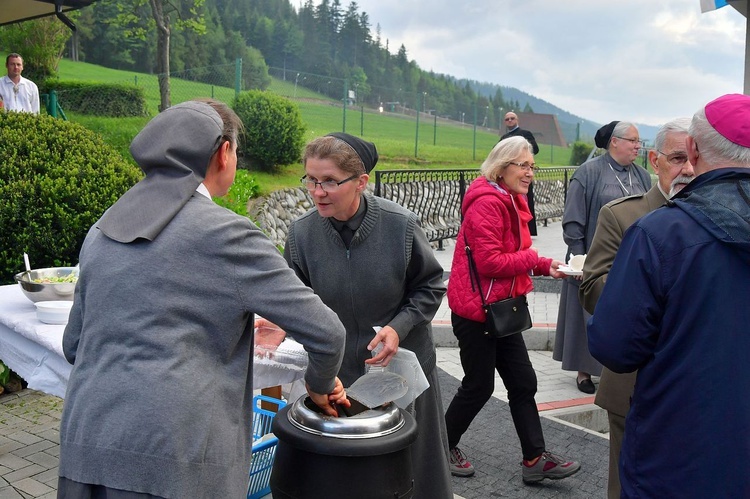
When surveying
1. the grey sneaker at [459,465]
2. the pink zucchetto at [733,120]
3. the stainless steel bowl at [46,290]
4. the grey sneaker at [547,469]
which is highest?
the pink zucchetto at [733,120]

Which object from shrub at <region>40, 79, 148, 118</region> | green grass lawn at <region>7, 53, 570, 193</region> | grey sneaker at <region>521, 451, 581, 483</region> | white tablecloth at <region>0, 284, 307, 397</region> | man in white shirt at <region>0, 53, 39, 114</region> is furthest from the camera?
shrub at <region>40, 79, 148, 118</region>

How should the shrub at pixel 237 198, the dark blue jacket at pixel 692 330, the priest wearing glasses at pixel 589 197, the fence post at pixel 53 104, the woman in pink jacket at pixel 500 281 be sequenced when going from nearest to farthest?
the dark blue jacket at pixel 692 330 < the woman in pink jacket at pixel 500 281 < the priest wearing glasses at pixel 589 197 < the shrub at pixel 237 198 < the fence post at pixel 53 104

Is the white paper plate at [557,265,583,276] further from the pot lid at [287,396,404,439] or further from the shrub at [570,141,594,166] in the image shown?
the shrub at [570,141,594,166]

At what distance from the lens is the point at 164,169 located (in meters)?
2.13

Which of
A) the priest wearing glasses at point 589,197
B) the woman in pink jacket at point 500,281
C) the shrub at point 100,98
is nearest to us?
the woman in pink jacket at point 500,281

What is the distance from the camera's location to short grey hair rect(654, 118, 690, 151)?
3701 millimetres

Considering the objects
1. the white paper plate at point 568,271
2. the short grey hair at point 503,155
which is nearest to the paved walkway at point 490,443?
the white paper plate at point 568,271

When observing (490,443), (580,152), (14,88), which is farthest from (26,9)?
(580,152)

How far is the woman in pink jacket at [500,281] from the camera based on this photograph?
14.4 feet

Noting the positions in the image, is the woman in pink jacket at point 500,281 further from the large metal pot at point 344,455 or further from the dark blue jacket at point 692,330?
the dark blue jacket at point 692,330

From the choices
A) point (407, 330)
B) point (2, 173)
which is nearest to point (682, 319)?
point (407, 330)

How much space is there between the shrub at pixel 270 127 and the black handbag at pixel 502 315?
12.6 m

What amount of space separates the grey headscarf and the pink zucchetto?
1501 mm

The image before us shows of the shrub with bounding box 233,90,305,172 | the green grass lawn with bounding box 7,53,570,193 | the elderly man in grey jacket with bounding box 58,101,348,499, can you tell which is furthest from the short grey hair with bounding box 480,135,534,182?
the shrub with bounding box 233,90,305,172
